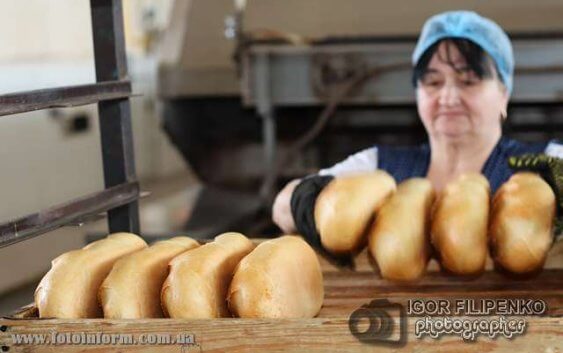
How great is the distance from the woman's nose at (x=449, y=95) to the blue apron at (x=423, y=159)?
0.45 ft

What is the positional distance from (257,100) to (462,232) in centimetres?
246

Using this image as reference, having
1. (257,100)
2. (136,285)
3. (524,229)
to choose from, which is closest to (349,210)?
(524,229)

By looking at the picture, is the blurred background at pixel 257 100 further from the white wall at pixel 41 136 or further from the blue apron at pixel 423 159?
the blue apron at pixel 423 159

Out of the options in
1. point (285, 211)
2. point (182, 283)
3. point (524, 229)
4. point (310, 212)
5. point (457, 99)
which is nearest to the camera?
point (182, 283)

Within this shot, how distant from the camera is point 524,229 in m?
1.11

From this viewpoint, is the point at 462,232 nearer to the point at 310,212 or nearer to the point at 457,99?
the point at 310,212

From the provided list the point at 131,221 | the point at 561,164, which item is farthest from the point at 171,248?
the point at 561,164

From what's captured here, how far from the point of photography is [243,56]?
11.5 ft

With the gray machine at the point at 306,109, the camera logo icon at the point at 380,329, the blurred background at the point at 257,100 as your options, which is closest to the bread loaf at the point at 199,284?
the camera logo icon at the point at 380,329

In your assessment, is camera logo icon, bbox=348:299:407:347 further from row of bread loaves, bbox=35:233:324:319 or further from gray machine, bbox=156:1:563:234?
gray machine, bbox=156:1:563:234

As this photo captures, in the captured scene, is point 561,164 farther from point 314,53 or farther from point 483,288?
point 314,53

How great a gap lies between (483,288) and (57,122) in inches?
163

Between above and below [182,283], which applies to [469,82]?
above

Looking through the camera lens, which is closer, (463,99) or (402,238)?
(402,238)
